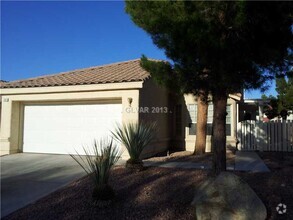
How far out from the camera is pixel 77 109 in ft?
42.3

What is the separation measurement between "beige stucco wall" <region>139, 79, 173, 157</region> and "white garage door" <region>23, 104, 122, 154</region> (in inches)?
40.4

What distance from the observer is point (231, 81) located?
20.5ft

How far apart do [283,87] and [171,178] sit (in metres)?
21.5

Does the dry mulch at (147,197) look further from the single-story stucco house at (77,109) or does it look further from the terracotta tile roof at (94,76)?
the terracotta tile roof at (94,76)

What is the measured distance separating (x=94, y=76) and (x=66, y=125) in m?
2.40

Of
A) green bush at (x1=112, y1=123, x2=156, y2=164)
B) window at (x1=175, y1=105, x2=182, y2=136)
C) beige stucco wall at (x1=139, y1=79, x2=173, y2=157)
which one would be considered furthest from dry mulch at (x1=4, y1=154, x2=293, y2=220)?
window at (x1=175, y1=105, x2=182, y2=136)

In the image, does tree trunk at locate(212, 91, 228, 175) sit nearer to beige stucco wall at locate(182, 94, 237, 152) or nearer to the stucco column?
beige stucco wall at locate(182, 94, 237, 152)

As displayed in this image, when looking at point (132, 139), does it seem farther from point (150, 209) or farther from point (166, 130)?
point (166, 130)

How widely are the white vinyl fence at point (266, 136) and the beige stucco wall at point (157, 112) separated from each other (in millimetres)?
3414

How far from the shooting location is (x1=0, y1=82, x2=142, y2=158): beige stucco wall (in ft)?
37.7

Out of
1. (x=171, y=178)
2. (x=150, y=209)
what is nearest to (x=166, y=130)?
(x=171, y=178)

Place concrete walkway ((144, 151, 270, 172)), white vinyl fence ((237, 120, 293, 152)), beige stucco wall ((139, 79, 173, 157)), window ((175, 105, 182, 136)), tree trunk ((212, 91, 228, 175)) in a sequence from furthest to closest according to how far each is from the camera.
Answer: window ((175, 105, 182, 136)), white vinyl fence ((237, 120, 293, 152)), beige stucco wall ((139, 79, 173, 157)), concrete walkway ((144, 151, 270, 172)), tree trunk ((212, 91, 228, 175))

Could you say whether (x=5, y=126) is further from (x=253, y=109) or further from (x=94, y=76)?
(x=253, y=109)

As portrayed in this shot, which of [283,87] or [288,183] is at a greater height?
[283,87]
